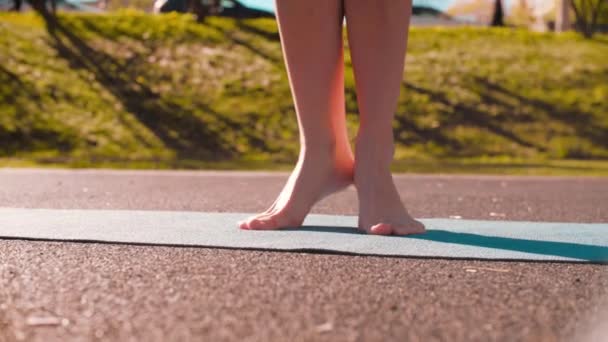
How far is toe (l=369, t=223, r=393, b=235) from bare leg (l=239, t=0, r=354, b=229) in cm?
31

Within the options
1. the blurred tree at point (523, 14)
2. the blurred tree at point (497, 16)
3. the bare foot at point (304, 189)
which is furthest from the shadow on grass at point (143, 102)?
the blurred tree at point (523, 14)

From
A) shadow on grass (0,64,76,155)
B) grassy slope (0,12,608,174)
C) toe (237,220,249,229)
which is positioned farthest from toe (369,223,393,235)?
shadow on grass (0,64,76,155)

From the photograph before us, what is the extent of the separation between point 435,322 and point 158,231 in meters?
1.72

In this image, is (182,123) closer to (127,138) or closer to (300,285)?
(127,138)

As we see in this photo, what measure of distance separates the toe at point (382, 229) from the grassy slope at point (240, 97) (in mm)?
5494

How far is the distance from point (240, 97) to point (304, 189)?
334 inches

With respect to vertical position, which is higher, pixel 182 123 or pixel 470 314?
pixel 470 314

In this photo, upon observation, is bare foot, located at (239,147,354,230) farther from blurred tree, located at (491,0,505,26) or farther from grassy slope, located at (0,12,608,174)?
blurred tree, located at (491,0,505,26)

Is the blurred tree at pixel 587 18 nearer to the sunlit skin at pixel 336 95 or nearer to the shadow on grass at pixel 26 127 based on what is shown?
the shadow on grass at pixel 26 127

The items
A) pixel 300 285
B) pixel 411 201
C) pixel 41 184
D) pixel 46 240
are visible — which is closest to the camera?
pixel 300 285

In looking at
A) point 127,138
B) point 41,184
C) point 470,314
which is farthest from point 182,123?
point 470,314

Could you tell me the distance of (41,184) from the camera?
6.52 meters

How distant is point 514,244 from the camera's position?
3.35 meters

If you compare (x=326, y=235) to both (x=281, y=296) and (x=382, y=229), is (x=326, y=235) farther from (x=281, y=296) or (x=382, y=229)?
(x=281, y=296)
